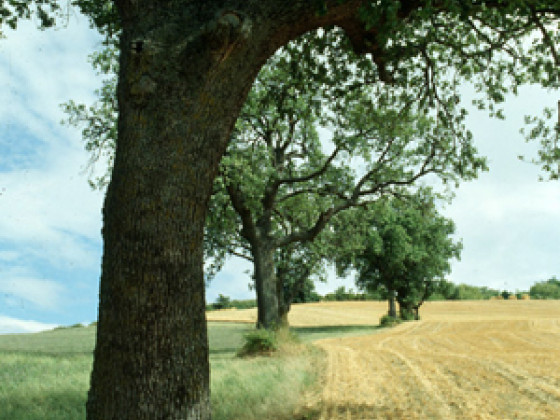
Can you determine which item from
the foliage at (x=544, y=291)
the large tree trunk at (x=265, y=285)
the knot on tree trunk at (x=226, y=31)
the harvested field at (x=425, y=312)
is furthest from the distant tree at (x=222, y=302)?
the foliage at (x=544, y=291)

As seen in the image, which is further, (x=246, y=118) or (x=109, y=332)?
(x=246, y=118)

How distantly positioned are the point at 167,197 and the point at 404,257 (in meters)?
37.6

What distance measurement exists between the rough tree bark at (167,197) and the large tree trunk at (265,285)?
14389 mm

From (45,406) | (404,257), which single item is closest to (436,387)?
(45,406)

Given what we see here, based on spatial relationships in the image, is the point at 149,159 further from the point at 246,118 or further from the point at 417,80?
the point at 246,118

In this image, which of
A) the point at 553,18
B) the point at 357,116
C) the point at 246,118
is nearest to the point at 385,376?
the point at 357,116

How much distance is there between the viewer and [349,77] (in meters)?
10.1

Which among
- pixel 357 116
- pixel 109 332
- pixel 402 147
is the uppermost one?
pixel 402 147

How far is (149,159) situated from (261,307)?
49.9 ft

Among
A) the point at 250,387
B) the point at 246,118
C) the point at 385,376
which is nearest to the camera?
the point at 250,387

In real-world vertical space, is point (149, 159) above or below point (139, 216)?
above

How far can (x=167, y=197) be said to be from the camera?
4660mm

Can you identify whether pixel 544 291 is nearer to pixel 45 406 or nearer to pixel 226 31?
pixel 45 406

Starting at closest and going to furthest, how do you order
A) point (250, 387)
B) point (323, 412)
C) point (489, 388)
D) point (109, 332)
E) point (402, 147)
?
1. point (109, 332)
2. point (323, 412)
3. point (250, 387)
4. point (489, 388)
5. point (402, 147)
